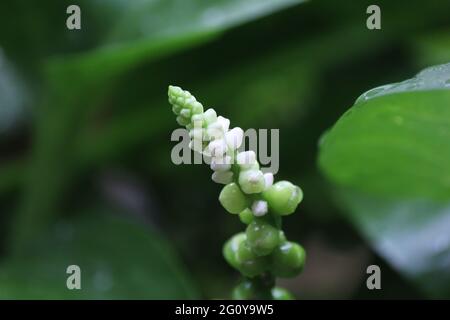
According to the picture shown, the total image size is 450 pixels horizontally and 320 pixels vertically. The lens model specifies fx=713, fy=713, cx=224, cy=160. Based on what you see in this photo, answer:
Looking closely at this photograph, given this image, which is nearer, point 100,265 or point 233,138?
point 233,138

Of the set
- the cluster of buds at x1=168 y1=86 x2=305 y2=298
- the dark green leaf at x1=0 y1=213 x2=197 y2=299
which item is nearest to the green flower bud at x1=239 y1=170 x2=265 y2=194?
the cluster of buds at x1=168 y1=86 x2=305 y2=298

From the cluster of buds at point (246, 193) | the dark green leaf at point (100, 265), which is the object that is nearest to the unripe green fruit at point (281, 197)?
the cluster of buds at point (246, 193)

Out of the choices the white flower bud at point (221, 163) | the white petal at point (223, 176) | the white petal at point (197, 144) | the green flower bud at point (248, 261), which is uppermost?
the white petal at point (197, 144)

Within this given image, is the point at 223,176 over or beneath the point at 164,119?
beneath

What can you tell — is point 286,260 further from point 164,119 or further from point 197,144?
point 164,119

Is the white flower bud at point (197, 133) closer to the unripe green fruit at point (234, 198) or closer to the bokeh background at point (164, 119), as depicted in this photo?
the unripe green fruit at point (234, 198)

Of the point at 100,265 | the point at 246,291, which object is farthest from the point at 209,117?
the point at 100,265

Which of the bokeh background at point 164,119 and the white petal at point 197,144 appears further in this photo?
the bokeh background at point 164,119
